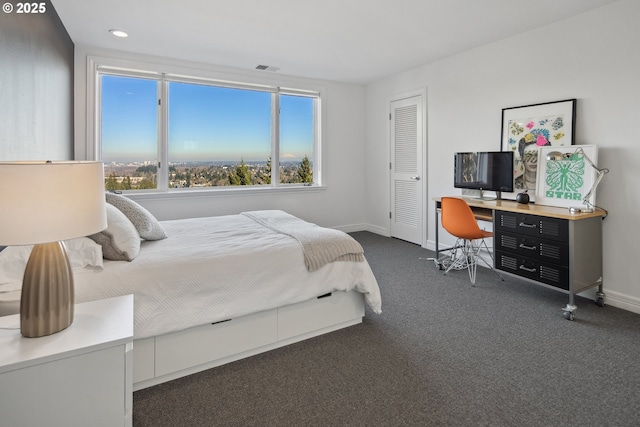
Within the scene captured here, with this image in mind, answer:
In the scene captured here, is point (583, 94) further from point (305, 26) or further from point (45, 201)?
point (45, 201)

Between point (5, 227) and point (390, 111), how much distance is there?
5101 mm

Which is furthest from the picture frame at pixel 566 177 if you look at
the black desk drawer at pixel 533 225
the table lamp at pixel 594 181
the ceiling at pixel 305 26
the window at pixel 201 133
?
the window at pixel 201 133

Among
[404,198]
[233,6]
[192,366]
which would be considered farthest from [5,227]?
[404,198]

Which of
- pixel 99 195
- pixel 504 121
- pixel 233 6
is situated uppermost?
pixel 233 6

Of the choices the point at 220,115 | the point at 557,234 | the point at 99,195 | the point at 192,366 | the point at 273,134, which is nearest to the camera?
the point at 99,195

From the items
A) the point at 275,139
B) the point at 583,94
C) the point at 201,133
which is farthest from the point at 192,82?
the point at 583,94

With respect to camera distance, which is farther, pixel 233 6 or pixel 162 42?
pixel 162 42

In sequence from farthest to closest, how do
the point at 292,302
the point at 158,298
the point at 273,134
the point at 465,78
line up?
the point at 273,134 → the point at 465,78 → the point at 292,302 → the point at 158,298

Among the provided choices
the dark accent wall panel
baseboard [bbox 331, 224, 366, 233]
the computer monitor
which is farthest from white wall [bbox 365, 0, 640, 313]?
the dark accent wall panel

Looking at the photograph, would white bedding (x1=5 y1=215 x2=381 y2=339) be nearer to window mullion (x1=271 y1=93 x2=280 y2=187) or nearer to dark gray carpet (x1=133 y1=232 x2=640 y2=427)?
dark gray carpet (x1=133 y1=232 x2=640 y2=427)

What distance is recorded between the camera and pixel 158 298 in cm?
189

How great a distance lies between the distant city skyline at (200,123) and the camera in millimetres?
4332

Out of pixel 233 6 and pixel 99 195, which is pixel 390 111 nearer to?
pixel 233 6

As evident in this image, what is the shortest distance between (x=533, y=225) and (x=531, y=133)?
111 centimetres
